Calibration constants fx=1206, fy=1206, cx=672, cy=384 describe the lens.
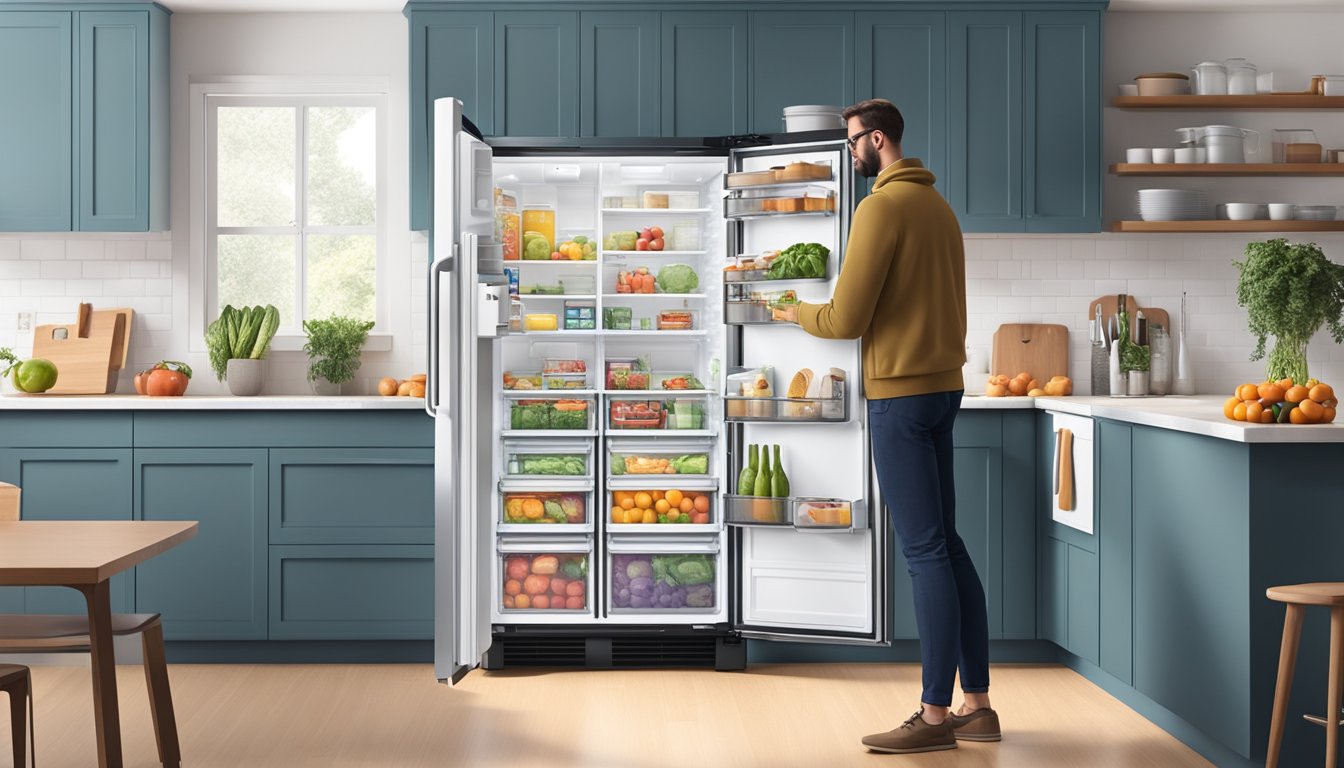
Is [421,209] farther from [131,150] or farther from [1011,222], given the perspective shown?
[1011,222]

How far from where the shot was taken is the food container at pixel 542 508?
461 centimetres

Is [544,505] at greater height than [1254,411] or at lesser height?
lesser

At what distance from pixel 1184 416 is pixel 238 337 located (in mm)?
3671

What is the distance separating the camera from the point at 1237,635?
312cm

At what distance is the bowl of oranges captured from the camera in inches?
122

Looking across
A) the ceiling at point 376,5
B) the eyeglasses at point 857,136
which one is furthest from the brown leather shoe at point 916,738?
the ceiling at point 376,5

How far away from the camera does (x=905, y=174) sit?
136 inches

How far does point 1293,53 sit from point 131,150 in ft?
16.2

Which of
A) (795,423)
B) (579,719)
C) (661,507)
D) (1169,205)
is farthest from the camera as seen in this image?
(1169,205)

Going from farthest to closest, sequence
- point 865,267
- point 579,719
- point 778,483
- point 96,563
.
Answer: point 778,483, point 579,719, point 865,267, point 96,563

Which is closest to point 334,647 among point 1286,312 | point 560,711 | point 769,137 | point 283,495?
point 283,495

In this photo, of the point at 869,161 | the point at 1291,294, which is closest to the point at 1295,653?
the point at 1291,294

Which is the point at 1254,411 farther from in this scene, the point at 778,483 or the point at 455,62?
the point at 455,62

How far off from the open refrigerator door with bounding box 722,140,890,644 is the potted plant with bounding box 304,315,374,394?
168cm
